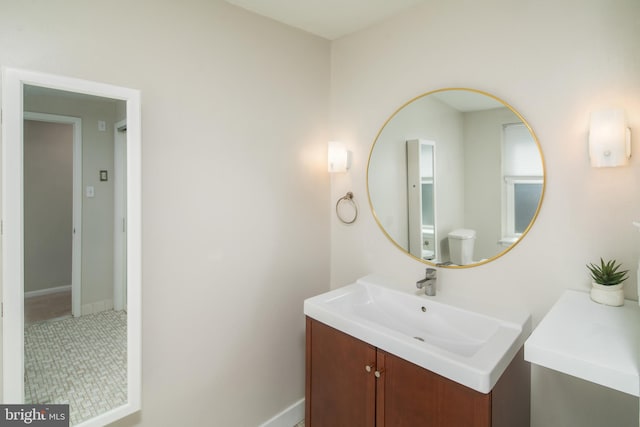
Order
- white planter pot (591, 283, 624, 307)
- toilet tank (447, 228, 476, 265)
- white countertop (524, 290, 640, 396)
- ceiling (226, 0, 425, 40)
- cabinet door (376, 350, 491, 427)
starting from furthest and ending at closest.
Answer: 1. ceiling (226, 0, 425, 40)
2. toilet tank (447, 228, 476, 265)
3. white planter pot (591, 283, 624, 307)
4. cabinet door (376, 350, 491, 427)
5. white countertop (524, 290, 640, 396)

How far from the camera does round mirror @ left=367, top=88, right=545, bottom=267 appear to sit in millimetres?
1597

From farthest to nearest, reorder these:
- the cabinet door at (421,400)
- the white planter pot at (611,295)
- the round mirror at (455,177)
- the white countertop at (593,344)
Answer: the round mirror at (455,177), the white planter pot at (611,295), the cabinet door at (421,400), the white countertop at (593,344)

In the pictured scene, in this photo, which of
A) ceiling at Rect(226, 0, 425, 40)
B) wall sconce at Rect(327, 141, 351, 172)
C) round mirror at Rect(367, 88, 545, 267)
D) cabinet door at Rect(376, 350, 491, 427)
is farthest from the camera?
wall sconce at Rect(327, 141, 351, 172)

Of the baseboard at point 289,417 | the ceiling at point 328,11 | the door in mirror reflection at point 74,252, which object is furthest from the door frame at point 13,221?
the baseboard at point 289,417

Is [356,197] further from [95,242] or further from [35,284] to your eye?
[35,284]

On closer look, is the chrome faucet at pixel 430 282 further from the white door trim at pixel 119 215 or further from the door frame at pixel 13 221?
the door frame at pixel 13 221

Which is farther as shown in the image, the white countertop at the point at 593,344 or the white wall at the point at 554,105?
the white wall at the point at 554,105

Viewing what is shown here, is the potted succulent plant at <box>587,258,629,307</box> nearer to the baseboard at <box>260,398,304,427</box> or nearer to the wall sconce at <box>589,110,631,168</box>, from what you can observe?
the wall sconce at <box>589,110,631,168</box>

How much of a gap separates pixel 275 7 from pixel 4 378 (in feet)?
6.86

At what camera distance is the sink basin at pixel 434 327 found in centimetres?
120

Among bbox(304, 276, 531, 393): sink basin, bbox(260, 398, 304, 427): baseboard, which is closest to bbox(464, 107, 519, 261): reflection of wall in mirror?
bbox(304, 276, 531, 393): sink basin

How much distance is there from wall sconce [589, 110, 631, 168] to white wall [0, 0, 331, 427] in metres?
1.49

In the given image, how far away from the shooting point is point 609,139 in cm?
127

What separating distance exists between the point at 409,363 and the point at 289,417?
128 centimetres
